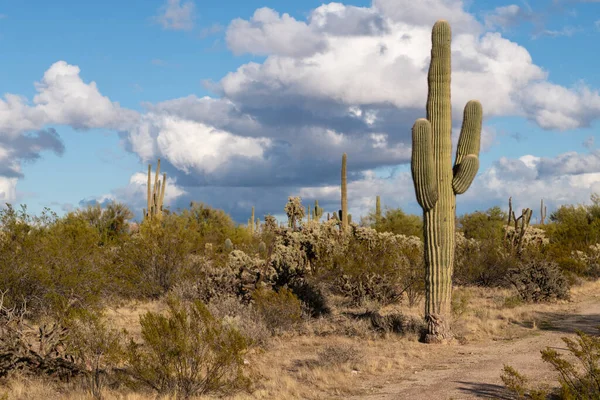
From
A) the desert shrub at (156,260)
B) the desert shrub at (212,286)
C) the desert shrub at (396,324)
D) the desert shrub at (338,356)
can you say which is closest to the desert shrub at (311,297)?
the desert shrub at (396,324)

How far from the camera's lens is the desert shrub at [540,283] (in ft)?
64.7

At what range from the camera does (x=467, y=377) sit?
10.3 m

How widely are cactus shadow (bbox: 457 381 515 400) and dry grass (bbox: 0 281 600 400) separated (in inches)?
58.1

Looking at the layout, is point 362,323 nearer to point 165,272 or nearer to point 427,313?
point 427,313

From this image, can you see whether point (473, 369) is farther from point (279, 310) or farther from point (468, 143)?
point (468, 143)

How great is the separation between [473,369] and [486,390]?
185cm

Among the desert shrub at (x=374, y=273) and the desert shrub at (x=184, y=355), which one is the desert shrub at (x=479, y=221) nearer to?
the desert shrub at (x=374, y=273)

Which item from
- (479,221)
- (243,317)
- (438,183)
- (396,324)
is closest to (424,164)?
(438,183)

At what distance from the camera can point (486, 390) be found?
9.23m

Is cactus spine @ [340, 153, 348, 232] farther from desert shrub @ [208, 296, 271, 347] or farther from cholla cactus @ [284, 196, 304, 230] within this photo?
desert shrub @ [208, 296, 271, 347]

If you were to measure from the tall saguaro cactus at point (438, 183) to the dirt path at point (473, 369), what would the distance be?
1012mm

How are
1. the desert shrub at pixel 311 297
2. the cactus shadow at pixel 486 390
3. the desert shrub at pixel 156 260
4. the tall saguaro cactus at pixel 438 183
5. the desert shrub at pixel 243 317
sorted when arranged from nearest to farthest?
the cactus shadow at pixel 486 390 < the desert shrub at pixel 243 317 < the tall saguaro cactus at pixel 438 183 < the desert shrub at pixel 311 297 < the desert shrub at pixel 156 260

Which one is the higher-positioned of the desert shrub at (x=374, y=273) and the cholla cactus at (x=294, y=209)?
the cholla cactus at (x=294, y=209)

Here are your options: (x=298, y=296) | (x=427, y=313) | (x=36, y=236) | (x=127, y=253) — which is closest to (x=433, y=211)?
(x=427, y=313)
